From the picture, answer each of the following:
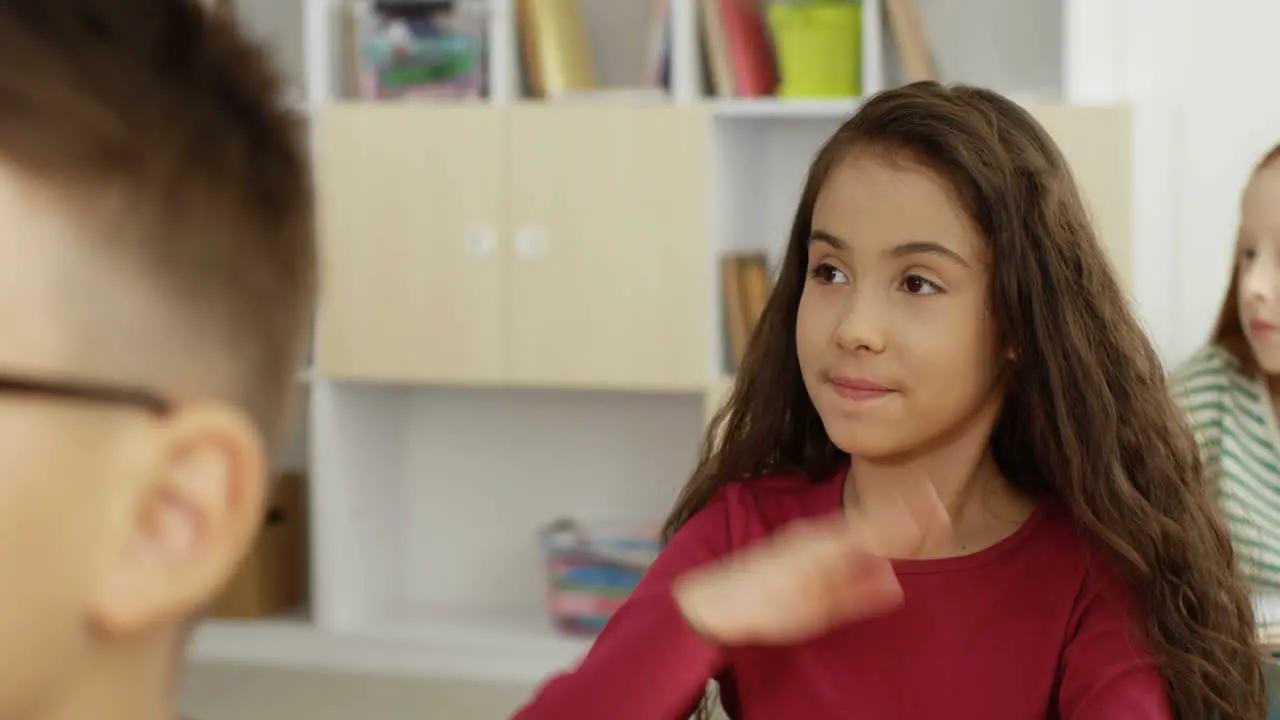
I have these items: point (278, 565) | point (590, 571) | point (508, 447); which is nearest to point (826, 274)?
point (590, 571)

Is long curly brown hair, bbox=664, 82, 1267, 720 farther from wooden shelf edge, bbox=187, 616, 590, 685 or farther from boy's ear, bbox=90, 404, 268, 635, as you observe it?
wooden shelf edge, bbox=187, 616, 590, 685

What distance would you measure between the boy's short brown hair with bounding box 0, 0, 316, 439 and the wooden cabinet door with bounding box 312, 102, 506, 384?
8.02 feet

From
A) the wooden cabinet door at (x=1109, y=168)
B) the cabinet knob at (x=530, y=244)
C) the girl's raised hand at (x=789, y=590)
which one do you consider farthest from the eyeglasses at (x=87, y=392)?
the cabinet knob at (x=530, y=244)

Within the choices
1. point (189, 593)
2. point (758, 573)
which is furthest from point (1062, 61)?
point (189, 593)

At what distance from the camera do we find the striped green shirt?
202 centimetres

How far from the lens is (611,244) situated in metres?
3.08

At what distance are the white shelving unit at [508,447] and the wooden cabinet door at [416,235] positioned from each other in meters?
0.12

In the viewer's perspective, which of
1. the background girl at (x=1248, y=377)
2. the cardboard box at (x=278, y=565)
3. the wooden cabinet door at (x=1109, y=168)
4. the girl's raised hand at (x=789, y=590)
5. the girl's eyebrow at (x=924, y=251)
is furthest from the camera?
the cardboard box at (x=278, y=565)

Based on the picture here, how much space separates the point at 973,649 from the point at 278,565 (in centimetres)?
244

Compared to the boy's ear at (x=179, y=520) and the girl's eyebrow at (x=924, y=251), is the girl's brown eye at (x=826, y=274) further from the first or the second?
the boy's ear at (x=179, y=520)

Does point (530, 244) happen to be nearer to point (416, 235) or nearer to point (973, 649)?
point (416, 235)

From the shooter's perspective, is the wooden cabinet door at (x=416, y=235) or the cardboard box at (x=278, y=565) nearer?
the wooden cabinet door at (x=416, y=235)

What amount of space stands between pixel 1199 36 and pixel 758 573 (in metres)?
2.32

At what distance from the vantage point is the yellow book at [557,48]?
314 cm
